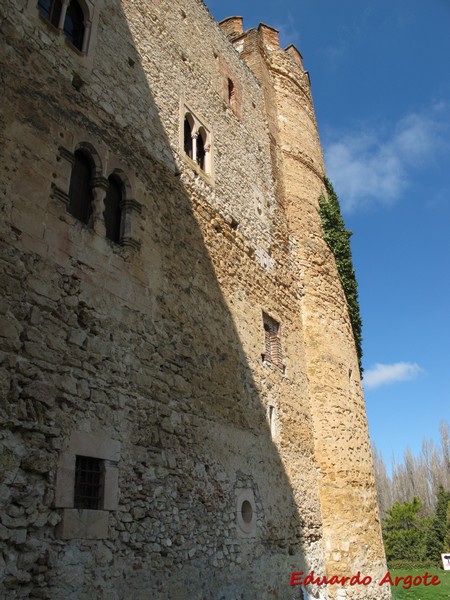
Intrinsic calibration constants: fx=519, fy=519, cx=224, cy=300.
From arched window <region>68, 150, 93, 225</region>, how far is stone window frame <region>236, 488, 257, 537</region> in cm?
445

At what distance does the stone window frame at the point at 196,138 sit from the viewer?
8844mm

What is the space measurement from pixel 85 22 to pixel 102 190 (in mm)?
2662

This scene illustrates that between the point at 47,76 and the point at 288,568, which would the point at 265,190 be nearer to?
the point at 47,76

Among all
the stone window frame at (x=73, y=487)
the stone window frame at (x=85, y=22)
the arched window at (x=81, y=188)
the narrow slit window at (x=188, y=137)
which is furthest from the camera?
the narrow slit window at (x=188, y=137)

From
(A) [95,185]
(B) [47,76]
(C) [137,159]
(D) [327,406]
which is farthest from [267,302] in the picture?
(B) [47,76]

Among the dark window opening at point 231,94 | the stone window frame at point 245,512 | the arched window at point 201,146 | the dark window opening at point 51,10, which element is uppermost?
the dark window opening at point 231,94

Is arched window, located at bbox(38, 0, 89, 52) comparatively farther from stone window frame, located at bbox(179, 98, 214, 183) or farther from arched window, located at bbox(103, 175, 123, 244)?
stone window frame, located at bbox(179, 98, 214, 183)

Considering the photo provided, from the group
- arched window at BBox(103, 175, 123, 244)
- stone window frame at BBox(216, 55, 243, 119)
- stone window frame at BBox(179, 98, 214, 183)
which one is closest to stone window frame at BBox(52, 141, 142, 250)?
arched window at BBox(103, 175, 123, 244)

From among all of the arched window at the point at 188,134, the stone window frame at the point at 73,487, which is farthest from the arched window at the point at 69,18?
the stone window frame at the point at 73,487

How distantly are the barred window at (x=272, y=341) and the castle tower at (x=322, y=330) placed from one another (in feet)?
4.14

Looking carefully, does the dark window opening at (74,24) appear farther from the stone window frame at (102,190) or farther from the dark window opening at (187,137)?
the dark window opening at (187,137)

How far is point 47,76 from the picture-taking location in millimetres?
6156

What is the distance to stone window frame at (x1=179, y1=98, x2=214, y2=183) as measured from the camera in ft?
29.0

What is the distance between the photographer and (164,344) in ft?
22.3
